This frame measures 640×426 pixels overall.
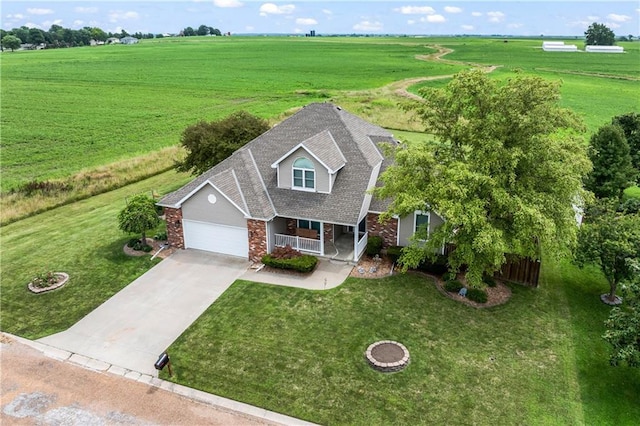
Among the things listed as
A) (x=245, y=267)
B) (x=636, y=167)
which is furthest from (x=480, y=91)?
(x=636, y=167)

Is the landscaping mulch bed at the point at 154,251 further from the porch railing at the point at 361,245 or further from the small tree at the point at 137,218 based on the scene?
the porch railing at the point at 361,245

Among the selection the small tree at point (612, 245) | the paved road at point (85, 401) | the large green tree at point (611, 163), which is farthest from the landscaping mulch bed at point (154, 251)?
the large green tree at point (611, 163)

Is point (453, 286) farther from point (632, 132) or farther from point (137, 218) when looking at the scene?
point (632, 132)

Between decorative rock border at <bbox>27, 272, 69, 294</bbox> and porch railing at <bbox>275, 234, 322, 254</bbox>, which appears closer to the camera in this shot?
decorative rock border at <bbox>27, 272, 69, 294</bbox>

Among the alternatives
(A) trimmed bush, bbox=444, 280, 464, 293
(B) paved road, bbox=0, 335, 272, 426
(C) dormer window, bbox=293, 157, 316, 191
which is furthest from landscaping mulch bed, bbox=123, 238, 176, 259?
(A) trimmed bush, bbox=444, 280, 464, 293

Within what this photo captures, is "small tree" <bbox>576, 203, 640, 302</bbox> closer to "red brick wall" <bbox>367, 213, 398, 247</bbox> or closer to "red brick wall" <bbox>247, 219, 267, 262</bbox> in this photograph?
"red brick wall" <bbox>367, 213, 398, 247</bbox>

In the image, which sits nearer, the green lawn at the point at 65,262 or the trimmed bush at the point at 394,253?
the green lawn at the point at 65,262

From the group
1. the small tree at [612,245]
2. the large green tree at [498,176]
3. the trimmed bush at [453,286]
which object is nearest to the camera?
the large green tree at [498,176]

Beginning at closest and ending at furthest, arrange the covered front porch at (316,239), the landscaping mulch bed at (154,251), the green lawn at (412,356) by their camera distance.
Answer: the green lawn at (412,356) < the covered front porch at (316,239) < the landscaping mulch bed at (154,251)
